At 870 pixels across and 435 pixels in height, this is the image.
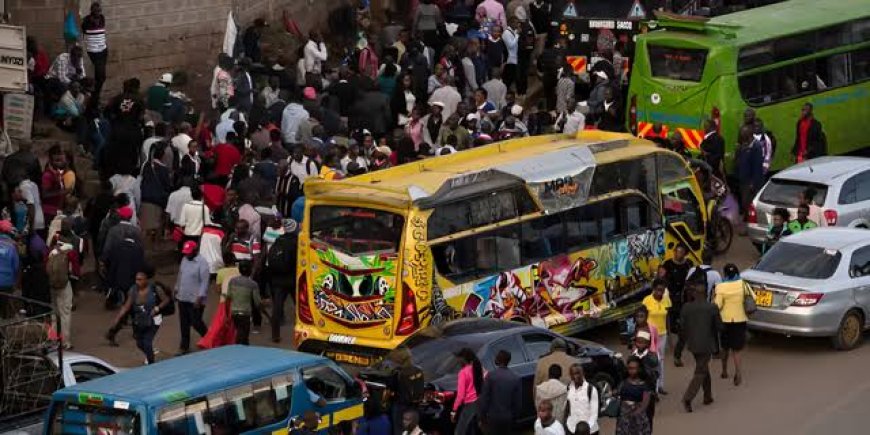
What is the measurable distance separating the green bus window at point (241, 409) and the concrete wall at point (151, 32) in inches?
537

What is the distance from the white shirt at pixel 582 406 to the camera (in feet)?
71.2

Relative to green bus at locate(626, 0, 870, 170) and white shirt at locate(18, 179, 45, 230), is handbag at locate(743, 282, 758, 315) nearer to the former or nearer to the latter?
green bus at locate(626, 0, 870, 170)

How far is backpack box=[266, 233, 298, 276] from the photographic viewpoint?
27.6 metres

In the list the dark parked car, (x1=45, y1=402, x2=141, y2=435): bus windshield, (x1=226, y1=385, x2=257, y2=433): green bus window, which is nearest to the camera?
(x1=45, y1=402, x2=141, y2=435): bus windshield

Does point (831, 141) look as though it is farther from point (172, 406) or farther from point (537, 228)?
point (172, 406)

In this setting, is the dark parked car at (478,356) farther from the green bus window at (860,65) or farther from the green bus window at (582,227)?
the green bus window at (860,65)

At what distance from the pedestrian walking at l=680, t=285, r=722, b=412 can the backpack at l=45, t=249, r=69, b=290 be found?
24.5 feet

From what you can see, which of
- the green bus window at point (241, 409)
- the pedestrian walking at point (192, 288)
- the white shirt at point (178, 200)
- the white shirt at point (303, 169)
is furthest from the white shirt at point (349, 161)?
the green bus window at point (241, 409)

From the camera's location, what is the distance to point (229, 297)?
86.9 ft

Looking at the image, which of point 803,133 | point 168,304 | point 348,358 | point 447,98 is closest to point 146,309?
point 168,304

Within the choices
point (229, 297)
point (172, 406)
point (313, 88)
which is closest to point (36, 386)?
point (172, 406)

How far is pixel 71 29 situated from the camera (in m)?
33.1

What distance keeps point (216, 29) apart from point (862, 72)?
1049 centimetres

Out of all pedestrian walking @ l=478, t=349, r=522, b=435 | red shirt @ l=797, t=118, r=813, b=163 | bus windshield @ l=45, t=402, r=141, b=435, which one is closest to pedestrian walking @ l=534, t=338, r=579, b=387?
pedestrian walking @ l=478, t=349, r=522, b=435
